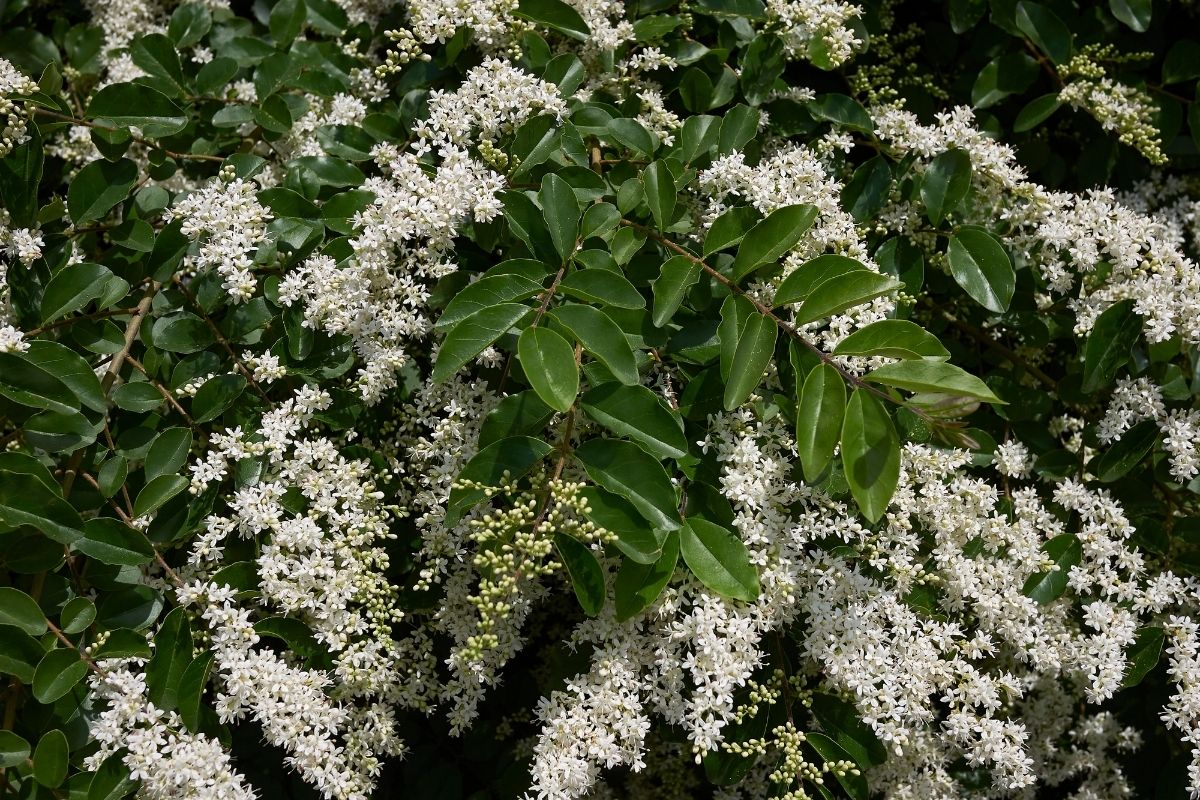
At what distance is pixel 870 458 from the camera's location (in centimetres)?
169

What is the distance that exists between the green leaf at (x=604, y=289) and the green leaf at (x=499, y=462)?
328 mm

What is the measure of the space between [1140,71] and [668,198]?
213 cm

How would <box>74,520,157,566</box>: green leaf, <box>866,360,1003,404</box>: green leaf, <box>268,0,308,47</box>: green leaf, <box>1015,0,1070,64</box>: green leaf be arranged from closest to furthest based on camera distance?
1. <box>866,360,1003,404</box>: green leaf
2. <box>74,520,157,566</box>: green leaf
3. <box>1015,0,1070,64</box>: green leaf
4. <box>268,0,308,47</box>: green leaf

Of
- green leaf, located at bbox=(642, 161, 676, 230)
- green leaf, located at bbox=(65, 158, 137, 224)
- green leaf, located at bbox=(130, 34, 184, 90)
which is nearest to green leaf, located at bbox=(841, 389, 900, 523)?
green leaf, located at bbox=(642, 161, 676, 230)

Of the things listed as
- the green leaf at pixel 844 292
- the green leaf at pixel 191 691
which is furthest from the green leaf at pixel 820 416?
the green leaf at pixel 191 691

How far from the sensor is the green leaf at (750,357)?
1.81 metres

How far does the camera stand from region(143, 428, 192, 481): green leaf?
213 cm

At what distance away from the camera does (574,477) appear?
78.7 inches

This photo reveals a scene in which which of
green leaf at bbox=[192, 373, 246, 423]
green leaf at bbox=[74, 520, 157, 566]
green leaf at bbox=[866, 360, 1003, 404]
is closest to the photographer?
green leaf at bbox=[866, 360, 1003, 404]

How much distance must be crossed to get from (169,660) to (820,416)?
1.50m

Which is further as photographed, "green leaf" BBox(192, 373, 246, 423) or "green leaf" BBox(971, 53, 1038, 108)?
"green leaf" BBox(971, 53, 1038, 108)

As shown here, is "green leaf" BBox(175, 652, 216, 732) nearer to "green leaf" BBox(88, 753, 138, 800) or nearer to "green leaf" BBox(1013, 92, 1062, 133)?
"green leaf" BBox(88, 753, 138, 800)

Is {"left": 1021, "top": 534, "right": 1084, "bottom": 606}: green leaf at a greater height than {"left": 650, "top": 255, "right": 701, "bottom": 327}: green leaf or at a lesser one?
lesser

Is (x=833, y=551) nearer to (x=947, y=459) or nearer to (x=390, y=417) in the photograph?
(x=947, y=459)
